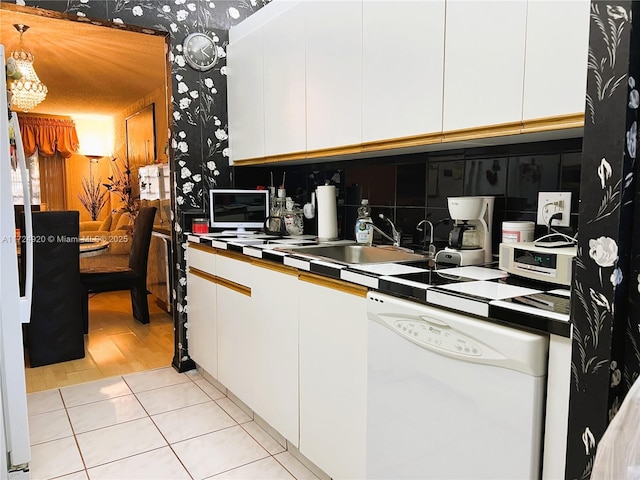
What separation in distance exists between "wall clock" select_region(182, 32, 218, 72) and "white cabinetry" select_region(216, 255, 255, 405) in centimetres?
127

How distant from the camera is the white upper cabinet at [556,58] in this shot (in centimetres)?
124

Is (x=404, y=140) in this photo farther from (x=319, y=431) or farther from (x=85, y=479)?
(x=85, y=479)

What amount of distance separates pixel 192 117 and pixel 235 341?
4.71 ft

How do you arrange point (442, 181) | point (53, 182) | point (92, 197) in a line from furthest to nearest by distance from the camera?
point (92, 197)
point (53, 182)
point (442, 181)

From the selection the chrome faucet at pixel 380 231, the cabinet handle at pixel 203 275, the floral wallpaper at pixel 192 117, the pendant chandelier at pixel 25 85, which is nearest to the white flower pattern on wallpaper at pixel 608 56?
the chrome faucet at pixel 380 231

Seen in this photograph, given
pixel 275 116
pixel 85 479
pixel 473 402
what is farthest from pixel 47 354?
pixel 473 402

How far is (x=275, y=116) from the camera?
2574 millimetres

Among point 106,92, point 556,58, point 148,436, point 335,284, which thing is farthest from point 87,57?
point 556,58

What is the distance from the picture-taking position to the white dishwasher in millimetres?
1065

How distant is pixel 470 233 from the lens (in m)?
1.76

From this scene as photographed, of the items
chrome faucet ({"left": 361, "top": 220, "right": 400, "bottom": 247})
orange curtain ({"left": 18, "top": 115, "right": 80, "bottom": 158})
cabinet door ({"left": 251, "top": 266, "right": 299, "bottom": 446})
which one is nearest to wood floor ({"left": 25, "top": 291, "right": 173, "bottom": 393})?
cabinet door ({"left": 251, "top": 266, "right": 299, "bottom": 446})

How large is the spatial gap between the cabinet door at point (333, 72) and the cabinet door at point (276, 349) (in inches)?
26.9

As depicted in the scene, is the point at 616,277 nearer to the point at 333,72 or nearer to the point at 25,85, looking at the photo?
the point at 333,72

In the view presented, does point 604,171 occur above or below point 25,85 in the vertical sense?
below
